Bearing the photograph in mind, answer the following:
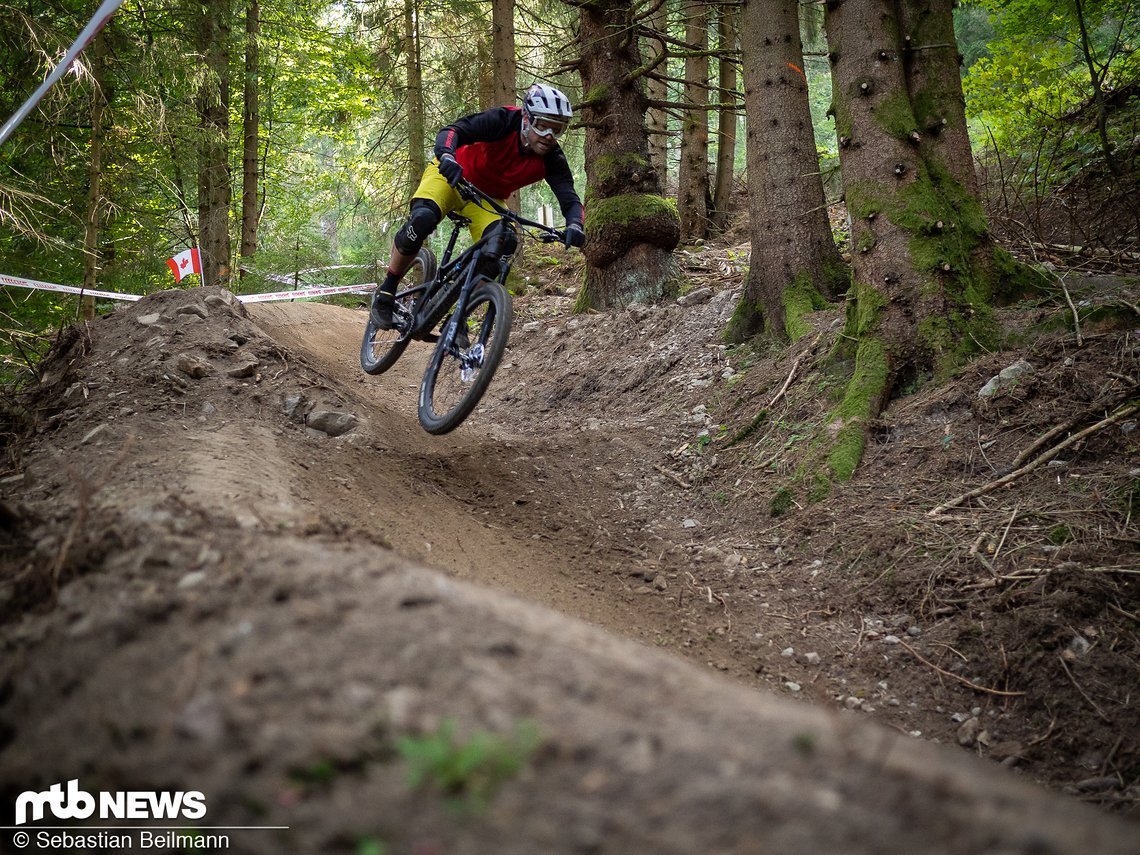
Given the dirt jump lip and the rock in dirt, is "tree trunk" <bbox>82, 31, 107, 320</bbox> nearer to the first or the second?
the rock in dirt

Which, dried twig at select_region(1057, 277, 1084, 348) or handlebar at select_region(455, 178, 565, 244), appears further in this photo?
handlebar at select_region(455, 178, 565, 244)

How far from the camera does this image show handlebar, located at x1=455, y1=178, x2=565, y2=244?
5199 mm

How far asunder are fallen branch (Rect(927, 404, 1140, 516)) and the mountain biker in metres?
2.85

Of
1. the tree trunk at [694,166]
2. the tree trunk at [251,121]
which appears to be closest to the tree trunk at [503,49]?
the tree trunk at [694,166]

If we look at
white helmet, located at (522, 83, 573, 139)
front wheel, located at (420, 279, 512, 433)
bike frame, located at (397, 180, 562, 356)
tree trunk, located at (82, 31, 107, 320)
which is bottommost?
front wheel, located at (420, 279, 512, 433)

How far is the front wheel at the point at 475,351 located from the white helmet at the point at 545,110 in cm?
115

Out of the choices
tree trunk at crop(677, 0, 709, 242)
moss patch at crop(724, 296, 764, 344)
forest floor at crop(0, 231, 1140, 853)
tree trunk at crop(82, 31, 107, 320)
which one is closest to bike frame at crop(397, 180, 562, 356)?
forest floor at crop(0, 231, 1140, 853)

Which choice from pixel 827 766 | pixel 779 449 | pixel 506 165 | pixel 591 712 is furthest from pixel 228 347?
pixel 827 766

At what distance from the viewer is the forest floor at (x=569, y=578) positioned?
5.00 ft

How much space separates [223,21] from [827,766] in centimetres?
1466

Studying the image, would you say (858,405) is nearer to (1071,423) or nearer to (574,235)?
(1071,423)

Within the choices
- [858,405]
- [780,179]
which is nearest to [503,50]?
Answer: [780,179]

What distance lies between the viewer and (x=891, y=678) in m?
3.66

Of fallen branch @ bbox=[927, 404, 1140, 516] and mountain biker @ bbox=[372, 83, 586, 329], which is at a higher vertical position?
mountain biker @ bbox=[372, 83, 586, 329]
